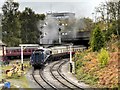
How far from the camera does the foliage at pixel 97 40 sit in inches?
1095

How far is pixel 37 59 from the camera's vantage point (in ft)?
92.1

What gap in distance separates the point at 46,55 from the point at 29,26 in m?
11.7

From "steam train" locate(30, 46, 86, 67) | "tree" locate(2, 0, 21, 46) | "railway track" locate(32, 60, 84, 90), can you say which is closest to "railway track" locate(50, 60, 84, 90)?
"railway track" locate(32, 60, 84, 90)

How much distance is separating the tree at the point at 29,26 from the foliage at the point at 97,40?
44.9 feet

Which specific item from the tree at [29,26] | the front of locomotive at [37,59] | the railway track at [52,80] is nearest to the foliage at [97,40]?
the railway track at [52,80]

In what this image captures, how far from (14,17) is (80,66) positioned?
14.1 m

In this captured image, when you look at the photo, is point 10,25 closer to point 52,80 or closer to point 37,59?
point 37,59

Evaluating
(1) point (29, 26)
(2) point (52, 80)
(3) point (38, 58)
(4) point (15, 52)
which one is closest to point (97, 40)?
(3) point (38, 58)

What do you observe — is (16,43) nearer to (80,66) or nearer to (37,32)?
(37,32)

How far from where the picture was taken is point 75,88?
1848 cm

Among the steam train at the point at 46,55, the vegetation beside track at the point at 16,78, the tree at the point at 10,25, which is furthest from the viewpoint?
the tree at the point at 10,25

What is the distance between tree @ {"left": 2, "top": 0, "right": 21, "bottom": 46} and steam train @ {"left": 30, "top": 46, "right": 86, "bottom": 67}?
492cm

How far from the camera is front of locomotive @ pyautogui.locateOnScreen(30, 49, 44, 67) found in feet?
90.9

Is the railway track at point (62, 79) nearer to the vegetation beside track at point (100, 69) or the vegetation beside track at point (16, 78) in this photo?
the vegetation beside track at point (100, 69)
